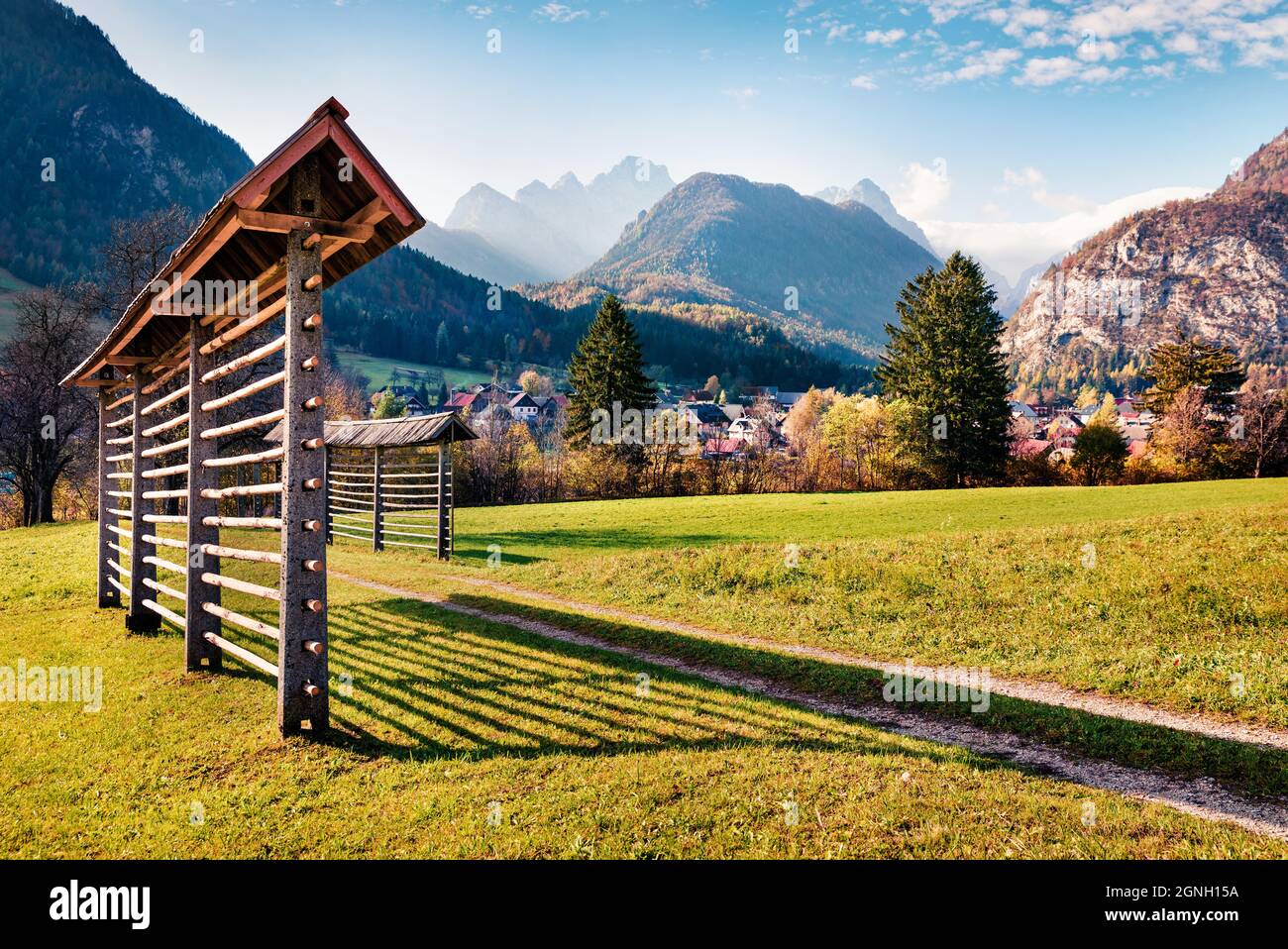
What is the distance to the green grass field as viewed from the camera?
124m

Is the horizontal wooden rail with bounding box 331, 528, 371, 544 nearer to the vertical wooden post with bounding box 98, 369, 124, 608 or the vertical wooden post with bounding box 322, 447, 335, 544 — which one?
the vertical wooden post with bounding box 322, 447, 335, 544

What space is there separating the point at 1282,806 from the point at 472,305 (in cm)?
17337

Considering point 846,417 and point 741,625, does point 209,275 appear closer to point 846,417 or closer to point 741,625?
point 741,625

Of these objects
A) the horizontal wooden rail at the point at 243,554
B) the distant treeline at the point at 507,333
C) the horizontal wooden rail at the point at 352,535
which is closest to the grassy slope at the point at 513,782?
the horizontal wooden rail at the point at 243,554

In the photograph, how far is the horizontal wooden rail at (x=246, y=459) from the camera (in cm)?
589

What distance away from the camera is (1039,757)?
19.8 ft

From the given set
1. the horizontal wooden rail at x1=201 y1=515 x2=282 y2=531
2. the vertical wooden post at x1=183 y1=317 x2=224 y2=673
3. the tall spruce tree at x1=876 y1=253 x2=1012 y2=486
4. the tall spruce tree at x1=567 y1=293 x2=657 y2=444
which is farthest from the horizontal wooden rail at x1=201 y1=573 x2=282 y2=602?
the tall spruce tree at x1=876 y1=253 x2=1012 y2=486

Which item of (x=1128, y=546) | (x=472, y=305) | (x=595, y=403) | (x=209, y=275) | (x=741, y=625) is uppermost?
(x=472, y=305)

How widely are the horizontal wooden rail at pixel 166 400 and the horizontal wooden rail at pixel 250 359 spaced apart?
0.43 meters

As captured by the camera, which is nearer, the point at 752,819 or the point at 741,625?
the point at 752,819

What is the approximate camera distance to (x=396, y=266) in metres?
167
